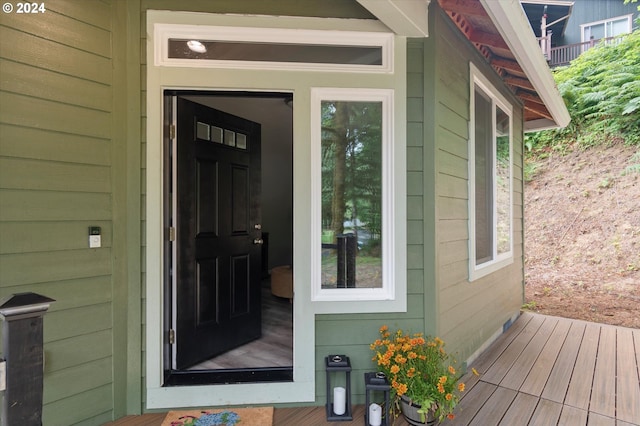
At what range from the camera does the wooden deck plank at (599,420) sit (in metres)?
1.87

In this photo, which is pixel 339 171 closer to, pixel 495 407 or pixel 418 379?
pixel 418 379

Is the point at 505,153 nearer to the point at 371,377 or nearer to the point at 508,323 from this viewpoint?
the point at 508,323

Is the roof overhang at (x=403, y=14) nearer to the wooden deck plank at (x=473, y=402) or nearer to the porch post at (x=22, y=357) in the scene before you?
the porch post at (x=22, y=357)

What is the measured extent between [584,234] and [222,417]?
7.14 metres

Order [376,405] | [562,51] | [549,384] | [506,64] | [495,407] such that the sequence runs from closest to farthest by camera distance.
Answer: [376,405] → [495,407] → [549,384] → [506,64] → [562,51]

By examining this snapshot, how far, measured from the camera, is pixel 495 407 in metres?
2.00

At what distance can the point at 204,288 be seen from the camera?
2369 mm

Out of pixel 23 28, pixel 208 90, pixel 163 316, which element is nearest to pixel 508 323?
pixel 163 316

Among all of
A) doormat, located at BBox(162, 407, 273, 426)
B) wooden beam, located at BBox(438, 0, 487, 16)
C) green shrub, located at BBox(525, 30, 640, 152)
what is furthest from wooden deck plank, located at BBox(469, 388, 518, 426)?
green shrub, located at BBox(525, 30, 640, 152)

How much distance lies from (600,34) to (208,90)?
1303cm

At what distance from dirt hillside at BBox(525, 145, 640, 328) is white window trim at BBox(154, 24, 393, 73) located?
13.7 feet

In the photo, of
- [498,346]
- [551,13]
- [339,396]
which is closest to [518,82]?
[498,346]

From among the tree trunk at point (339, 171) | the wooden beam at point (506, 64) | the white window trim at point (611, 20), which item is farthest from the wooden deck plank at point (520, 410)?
the white window trim at point (611, 20)

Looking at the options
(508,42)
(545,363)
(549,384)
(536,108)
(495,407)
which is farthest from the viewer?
(536,108)
